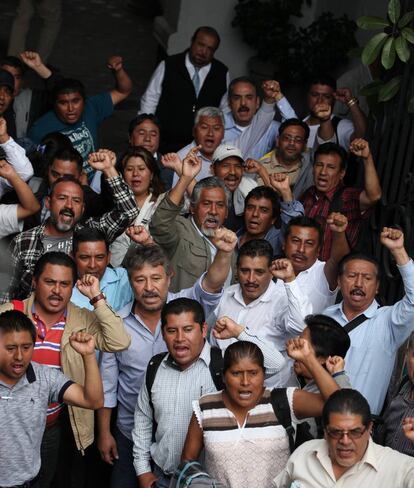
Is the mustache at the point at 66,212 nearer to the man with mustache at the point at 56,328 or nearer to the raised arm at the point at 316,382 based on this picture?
the man with mustache at the point at 56,328

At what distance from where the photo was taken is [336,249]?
8.05m

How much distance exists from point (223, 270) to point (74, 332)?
3.40ft

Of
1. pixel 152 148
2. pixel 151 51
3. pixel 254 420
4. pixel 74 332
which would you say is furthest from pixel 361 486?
pixel 151 51

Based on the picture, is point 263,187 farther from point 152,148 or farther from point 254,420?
point 254,420

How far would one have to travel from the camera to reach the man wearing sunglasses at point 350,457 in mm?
A: 6062

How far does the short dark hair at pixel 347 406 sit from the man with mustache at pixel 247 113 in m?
4.42

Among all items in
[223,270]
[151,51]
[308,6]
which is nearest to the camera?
[223,270]

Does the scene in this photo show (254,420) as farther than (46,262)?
No

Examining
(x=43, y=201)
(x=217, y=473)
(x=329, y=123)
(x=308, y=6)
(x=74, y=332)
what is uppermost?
(x=308, y=6)

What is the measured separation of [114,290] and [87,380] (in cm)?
131

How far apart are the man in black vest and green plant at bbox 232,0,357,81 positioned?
1.29 m

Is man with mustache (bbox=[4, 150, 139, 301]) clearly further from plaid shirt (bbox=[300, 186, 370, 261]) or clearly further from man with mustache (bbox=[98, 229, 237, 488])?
plaid shirt (bbox=[300, 186, 370, 261])

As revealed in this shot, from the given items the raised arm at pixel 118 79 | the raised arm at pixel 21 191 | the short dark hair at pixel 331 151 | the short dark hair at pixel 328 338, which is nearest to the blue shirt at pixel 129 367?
the short dark hair at pixel 328 338

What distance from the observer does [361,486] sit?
240 inches
